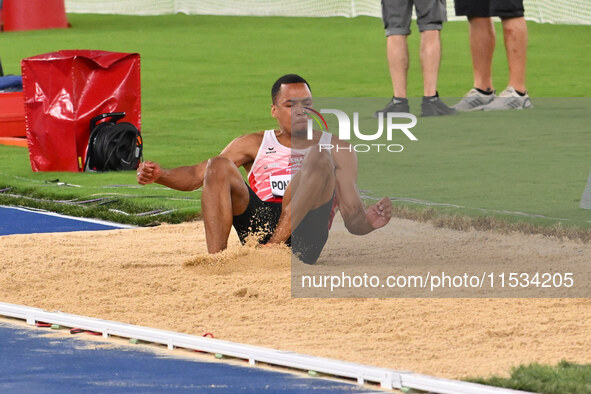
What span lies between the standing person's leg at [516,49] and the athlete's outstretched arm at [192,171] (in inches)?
258

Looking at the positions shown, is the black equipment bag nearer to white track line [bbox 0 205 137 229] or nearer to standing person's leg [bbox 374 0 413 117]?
white track line [bbox 0 205 137 229]

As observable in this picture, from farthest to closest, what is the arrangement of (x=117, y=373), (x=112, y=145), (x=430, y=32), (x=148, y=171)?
(x=430, y=32) → (x=112, y=145) → (x=148, y=171) → (x=117, y=373)

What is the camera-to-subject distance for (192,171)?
6.76 metres

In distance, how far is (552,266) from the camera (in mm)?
6789

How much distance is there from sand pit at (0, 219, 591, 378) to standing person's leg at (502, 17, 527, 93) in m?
5.20

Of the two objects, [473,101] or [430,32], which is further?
[430,32]

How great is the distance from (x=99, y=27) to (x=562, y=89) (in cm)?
1440

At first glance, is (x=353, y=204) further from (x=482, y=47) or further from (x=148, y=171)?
(x=482, y=47)

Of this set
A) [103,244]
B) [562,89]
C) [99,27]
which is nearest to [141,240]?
[103,244]

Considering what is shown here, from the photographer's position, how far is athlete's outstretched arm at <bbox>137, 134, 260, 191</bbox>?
641 centimetres

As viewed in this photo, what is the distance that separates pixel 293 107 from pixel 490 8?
6.62m

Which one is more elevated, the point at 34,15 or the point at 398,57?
the point at 34,15

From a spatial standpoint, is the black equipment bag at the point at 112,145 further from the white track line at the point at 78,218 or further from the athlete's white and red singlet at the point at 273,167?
the athlete's white and red singlet at the point at 273,167

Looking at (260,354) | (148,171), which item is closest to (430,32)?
(148,171)
